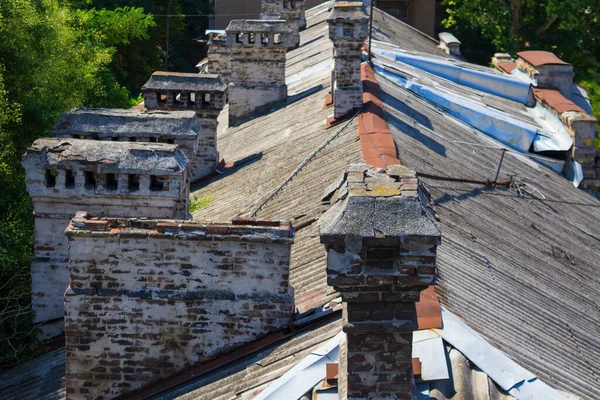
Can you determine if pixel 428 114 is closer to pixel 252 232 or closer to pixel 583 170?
pixel 583 170

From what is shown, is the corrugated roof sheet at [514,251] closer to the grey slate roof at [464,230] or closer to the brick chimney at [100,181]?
the grey slate roof at [464,230]

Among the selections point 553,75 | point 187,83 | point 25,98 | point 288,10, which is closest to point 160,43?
point 288,10

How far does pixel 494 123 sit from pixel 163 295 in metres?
12.7

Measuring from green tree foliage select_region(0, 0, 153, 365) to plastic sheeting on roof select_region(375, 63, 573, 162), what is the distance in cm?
704

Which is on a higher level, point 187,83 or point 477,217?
point 187,83

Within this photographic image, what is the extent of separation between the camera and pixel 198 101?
18516 millimetres

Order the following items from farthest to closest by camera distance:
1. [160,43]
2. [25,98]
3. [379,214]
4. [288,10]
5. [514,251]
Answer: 1. [160,43]
2. [288,10]
3. [25,98]
4. [514,251]
5. [379,214]

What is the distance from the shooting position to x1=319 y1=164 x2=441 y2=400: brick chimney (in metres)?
6.60

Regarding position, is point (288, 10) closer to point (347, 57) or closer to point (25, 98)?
point (25, 98)

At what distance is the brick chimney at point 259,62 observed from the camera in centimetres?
2261

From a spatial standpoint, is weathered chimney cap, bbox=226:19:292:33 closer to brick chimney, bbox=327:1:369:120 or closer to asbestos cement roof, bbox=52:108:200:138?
brick chimney, bbox=327:1:369:120

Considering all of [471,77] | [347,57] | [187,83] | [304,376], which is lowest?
[471,77]

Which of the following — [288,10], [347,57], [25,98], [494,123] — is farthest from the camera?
[288,10]

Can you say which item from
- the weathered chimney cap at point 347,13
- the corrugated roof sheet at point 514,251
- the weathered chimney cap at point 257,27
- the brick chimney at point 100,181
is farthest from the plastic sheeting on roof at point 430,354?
the weathered chimney cap at point 257,27
